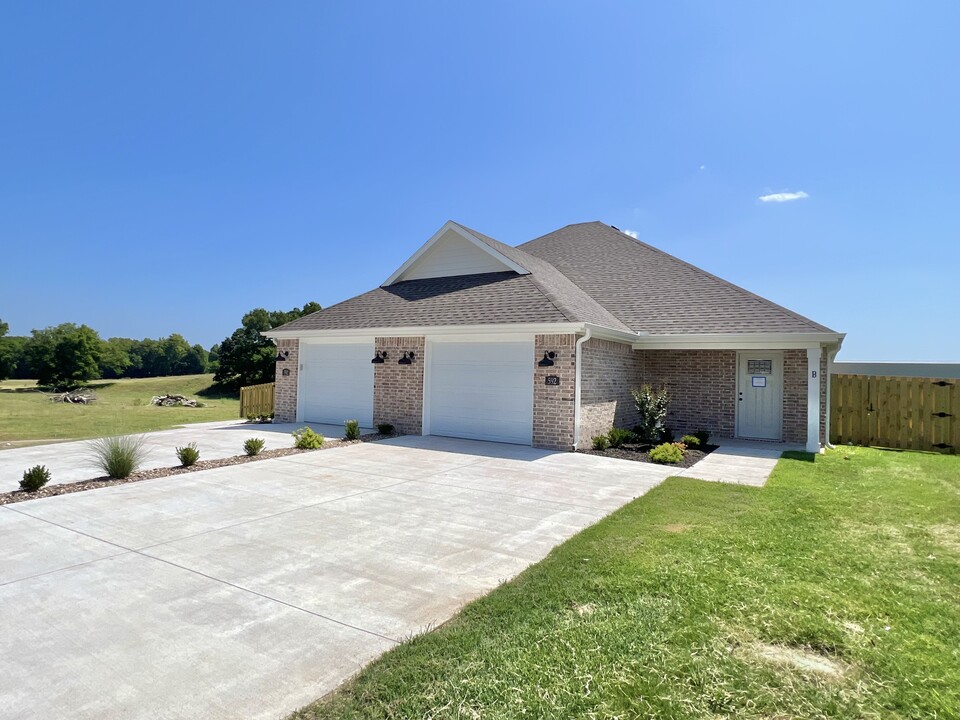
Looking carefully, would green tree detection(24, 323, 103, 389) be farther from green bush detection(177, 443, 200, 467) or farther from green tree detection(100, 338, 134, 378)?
green bush detection(177, 443, 200, 467)

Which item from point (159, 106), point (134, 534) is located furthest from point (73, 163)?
point (134, 534)

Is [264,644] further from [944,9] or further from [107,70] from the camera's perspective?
[107,70]

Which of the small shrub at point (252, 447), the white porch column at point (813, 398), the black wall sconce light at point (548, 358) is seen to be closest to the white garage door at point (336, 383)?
the small shrub at point (252, 447)

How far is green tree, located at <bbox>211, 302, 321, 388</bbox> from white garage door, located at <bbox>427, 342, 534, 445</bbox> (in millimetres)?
32594

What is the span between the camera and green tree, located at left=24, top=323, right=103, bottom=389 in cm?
5062

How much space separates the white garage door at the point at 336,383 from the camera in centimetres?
1426

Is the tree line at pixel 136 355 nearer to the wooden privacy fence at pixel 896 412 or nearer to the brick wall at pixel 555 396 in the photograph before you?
the brick wall at pixel 555 396

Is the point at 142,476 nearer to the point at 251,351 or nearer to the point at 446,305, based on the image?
the point at 446,305

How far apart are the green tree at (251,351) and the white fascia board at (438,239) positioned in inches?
1128

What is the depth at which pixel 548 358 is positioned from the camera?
36.2ft

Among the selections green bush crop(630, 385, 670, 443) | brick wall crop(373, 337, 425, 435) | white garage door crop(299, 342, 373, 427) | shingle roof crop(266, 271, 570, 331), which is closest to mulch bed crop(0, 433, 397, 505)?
brick wall crop(373, 337, 425, 435)

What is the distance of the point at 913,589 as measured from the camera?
12.7ft

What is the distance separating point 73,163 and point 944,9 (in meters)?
21.7

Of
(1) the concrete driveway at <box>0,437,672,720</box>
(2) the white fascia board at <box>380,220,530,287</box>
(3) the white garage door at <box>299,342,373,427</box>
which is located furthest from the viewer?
(3) the white garage door at <box>299,342,373,427</box>
